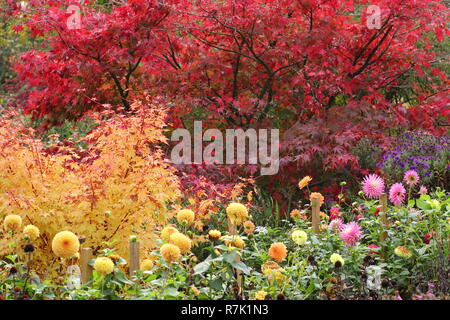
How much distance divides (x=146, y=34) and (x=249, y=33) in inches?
39.2

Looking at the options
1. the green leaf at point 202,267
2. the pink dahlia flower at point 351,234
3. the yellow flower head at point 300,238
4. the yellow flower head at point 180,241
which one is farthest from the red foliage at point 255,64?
the yellow flower head at point 180,241

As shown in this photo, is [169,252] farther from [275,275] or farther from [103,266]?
[275,275]

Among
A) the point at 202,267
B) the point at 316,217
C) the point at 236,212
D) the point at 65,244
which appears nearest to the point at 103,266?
the point at 65,244

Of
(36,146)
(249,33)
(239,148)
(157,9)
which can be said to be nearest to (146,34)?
(157,9)

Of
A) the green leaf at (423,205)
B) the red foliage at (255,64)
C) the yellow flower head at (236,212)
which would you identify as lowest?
the yellow flower head at (236,212)

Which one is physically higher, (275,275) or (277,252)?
(277,252)

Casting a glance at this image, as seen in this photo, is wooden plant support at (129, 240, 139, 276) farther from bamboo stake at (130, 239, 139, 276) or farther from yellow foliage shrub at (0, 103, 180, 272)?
yellow foliage shrub at (0, 103, 180, 272)

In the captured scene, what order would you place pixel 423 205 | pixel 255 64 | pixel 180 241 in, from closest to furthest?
pixel 180 241 < pixel 423 205 < pixel 255 64

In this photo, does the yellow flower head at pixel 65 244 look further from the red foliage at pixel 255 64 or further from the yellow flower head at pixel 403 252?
the red foliage at pixel 255 64

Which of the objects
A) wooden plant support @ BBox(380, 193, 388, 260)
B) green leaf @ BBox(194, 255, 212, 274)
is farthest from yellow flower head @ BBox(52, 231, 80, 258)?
wooden plant support @ BBox(380, 193, 388, 260)

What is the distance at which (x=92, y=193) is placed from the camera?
3.51 metres

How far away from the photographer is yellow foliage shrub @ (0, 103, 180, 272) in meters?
3.43

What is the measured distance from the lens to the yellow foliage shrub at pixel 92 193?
3.43 metres
